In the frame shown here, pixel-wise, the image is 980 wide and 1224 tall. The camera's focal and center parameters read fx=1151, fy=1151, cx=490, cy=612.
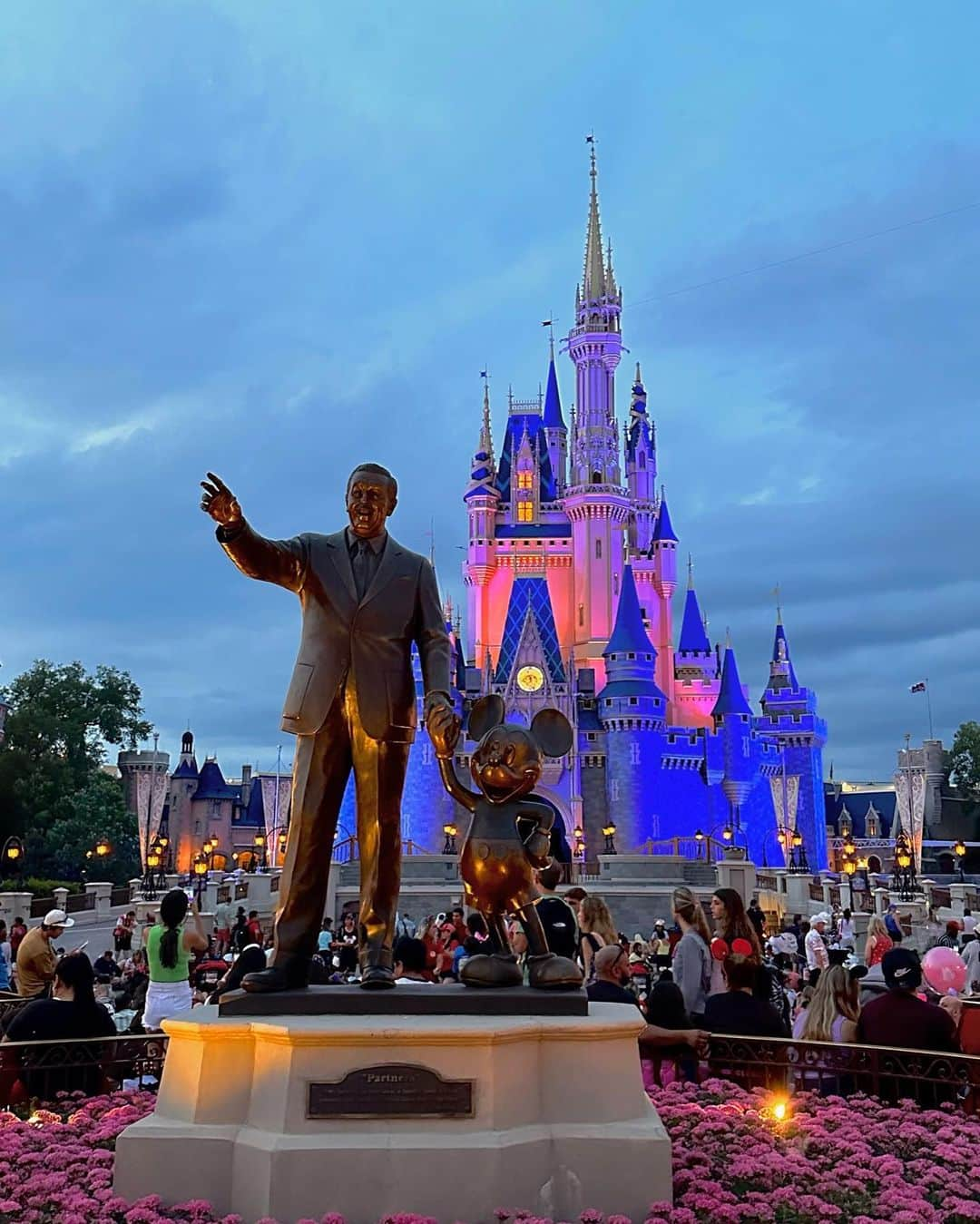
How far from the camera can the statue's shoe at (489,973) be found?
5.49 metres

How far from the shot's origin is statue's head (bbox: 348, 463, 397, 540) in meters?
6.05

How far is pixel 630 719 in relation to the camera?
187 feet

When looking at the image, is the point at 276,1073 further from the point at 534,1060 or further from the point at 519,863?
the point at 519,863

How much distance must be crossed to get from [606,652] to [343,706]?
177ft

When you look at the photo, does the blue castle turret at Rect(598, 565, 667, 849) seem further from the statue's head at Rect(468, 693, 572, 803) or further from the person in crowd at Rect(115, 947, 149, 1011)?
the statue's head at Rect(468, 693, 572, 803)

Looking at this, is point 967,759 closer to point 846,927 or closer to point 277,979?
point 846,927

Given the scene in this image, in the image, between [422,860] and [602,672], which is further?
[602,672]

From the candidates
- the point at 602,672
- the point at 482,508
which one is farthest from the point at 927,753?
the point at 482,508

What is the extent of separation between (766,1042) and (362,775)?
108 inches

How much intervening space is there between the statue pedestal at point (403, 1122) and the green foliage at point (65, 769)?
41.3 metres

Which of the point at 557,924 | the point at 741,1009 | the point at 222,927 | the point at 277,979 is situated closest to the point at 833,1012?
the point at 741,1009

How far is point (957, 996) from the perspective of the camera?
7.81 m

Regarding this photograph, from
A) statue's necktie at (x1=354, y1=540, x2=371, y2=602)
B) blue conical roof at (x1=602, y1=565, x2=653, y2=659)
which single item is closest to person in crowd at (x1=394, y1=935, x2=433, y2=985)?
statue's necktie at (x1=354, y1=540, x2=371, y2=602)

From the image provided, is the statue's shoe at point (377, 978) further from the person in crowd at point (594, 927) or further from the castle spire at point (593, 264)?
the castle spire at point (593, 264)
